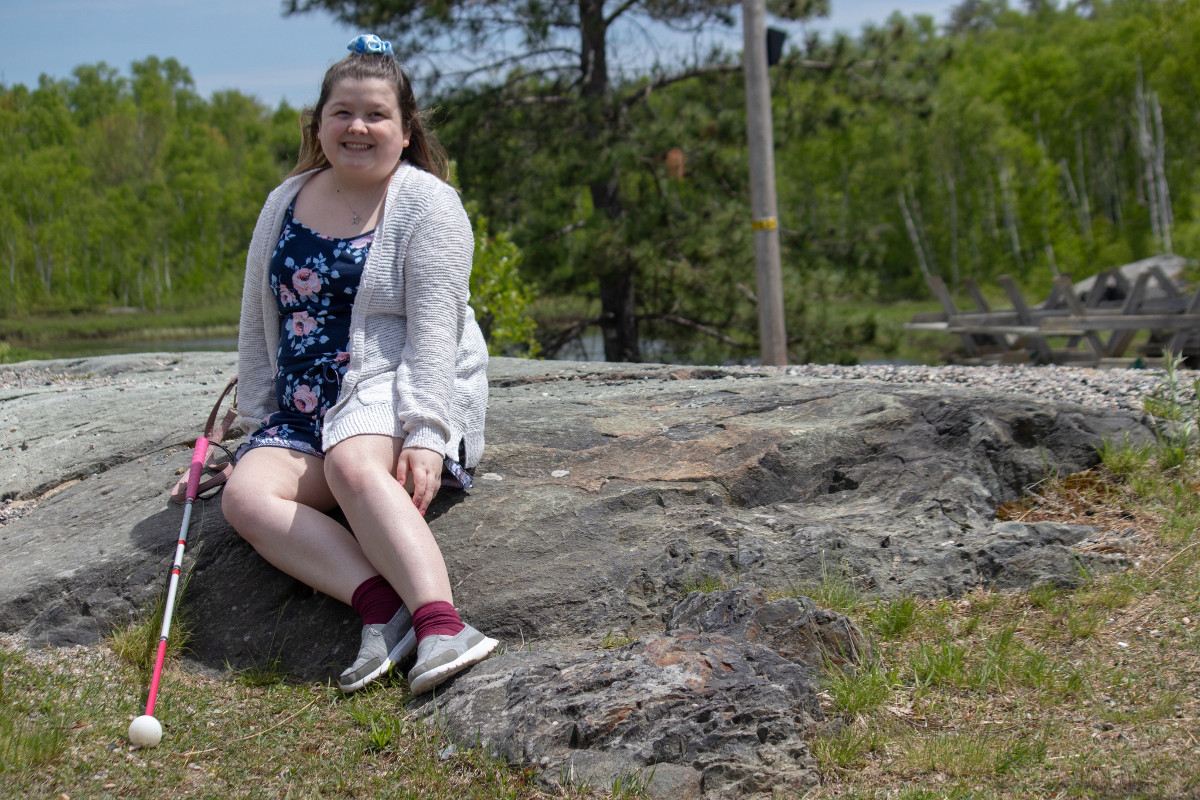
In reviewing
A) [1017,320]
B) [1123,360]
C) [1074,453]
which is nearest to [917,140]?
[1017,320]

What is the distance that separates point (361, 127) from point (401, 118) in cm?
18

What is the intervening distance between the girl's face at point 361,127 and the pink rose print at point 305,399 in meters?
0.68

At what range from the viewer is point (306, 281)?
2908 mm

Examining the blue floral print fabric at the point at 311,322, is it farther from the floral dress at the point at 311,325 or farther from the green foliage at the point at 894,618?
the green foliage at the point at 894,618

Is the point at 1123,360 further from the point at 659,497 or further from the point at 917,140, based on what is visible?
the point at 917,140

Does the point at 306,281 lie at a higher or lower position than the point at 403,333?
higher

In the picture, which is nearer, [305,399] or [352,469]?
[352,469]

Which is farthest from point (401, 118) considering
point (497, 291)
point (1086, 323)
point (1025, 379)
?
point (1086, 323)

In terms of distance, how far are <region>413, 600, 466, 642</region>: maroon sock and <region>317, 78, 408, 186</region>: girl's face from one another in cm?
133

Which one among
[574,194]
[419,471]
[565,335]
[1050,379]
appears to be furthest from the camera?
[565,335]

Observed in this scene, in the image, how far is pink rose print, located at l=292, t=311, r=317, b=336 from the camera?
293 centimetres

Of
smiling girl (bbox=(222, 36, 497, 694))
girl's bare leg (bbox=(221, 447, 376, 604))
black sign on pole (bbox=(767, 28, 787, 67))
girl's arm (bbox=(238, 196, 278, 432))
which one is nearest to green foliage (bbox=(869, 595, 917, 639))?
smiling girl (bbox=(222, 36, 497, 694))

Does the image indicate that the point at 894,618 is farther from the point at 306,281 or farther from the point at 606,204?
the point at 606,204

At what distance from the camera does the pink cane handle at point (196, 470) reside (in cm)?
296
